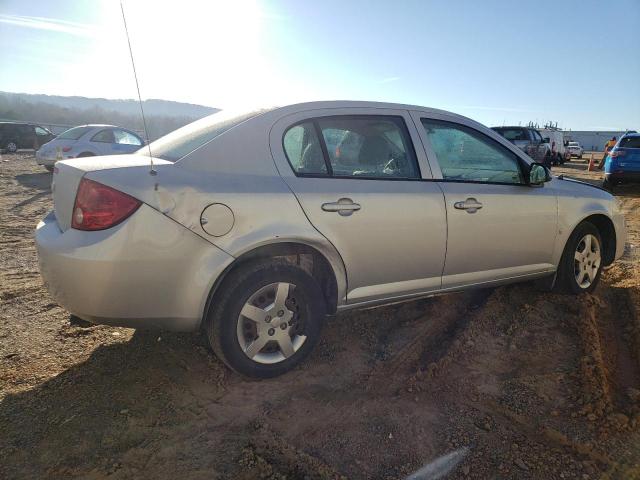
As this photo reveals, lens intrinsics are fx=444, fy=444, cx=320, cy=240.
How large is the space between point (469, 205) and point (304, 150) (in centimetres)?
129

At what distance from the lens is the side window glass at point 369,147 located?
9.48 feet

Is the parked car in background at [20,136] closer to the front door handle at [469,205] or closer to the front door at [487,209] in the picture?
the front door at [487,209]

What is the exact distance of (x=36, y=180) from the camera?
38.6 feet

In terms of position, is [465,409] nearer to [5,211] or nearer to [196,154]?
[196,154]

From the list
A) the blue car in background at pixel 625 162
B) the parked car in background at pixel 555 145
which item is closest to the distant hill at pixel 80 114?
the parked car in background at pixel 555 145

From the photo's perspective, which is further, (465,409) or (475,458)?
(465,409)

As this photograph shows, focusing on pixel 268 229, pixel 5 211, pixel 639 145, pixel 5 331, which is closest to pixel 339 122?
pixel 268 229

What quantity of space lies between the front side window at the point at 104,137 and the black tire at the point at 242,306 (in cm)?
1094

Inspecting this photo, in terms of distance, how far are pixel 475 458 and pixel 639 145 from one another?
511 inches

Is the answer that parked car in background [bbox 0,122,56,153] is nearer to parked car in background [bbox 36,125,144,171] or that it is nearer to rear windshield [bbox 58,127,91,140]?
parked car in background [bbox 36,125,144,171]

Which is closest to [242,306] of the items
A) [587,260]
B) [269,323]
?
[269,323]

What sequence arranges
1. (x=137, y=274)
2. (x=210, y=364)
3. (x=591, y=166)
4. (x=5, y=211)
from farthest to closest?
(x=591, y=166) < (x=5, y=211) < (x=210, y=364) < (x=137, y=274)

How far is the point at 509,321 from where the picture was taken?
3.59 meters

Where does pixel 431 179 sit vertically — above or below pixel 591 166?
above
